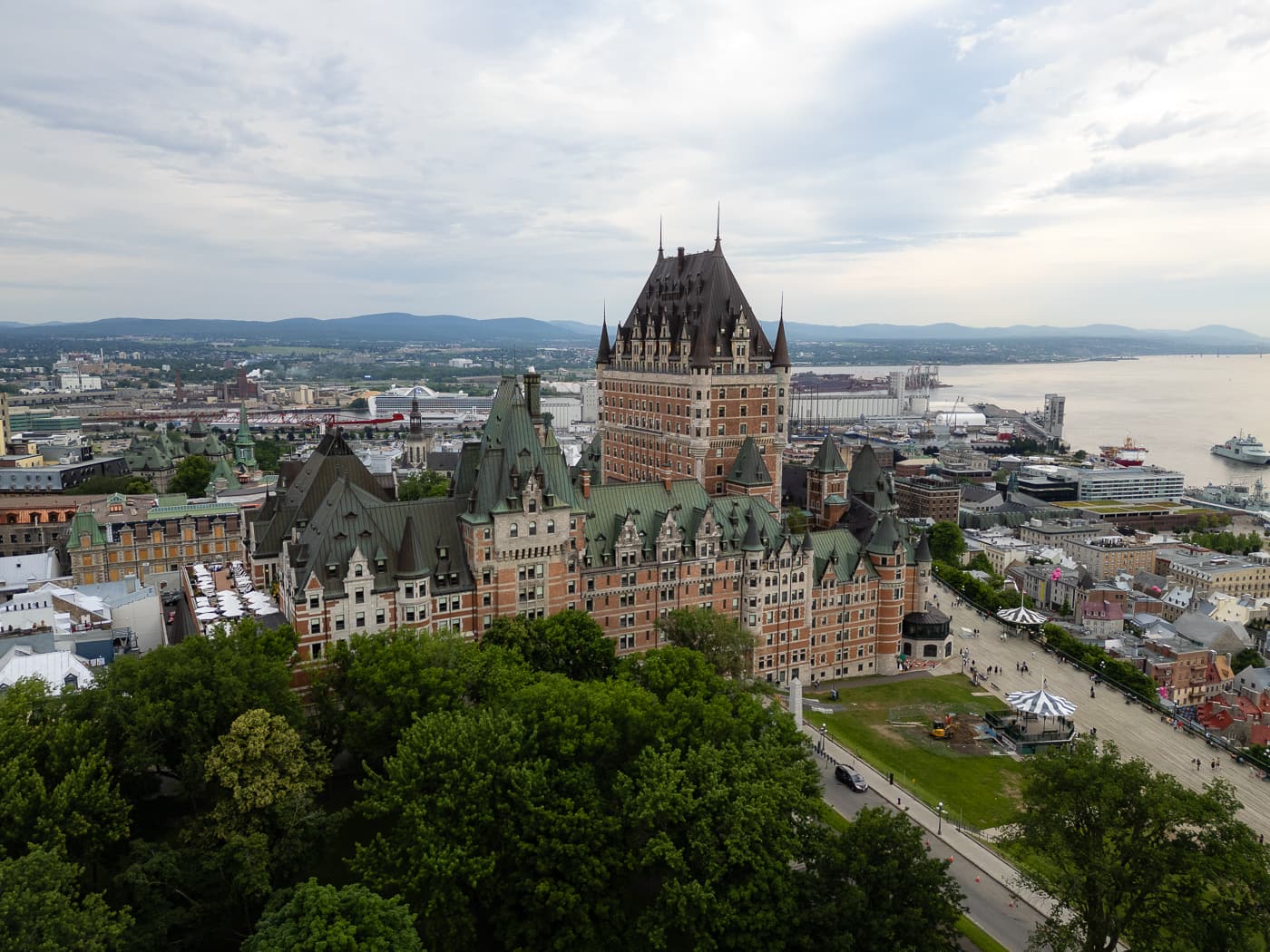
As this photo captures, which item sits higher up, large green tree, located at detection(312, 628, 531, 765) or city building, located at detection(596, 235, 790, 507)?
city building, located at detection(596, 235, 790, 507)

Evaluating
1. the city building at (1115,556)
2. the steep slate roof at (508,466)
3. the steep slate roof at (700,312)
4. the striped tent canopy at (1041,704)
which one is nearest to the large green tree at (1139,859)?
the striped tent canopy at (1041,704)

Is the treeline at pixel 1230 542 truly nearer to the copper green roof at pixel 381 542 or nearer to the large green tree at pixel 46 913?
the copper green roof at pixel 381 542

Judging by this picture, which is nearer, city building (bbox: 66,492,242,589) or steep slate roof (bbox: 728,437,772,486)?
city building (bbox: 66,492,242,589)

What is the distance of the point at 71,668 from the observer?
66.8 metres

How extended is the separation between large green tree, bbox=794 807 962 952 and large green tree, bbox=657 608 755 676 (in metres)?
27.9

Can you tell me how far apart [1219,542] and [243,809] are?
201m

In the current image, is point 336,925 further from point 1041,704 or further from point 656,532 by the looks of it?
point 1041,704

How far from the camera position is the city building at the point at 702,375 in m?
114

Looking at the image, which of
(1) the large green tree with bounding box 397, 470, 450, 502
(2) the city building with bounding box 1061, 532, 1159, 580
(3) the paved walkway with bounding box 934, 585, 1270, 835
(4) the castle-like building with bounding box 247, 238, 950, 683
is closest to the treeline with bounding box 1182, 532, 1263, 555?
(2) the city building with bounding box 1061, 532, 1159, 580

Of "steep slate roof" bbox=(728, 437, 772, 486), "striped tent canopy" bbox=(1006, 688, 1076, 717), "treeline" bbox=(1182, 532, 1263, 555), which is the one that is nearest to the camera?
"striped tent canopy" bbox=(1006, 688, 1076, 717)

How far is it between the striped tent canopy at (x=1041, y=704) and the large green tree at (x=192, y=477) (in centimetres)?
14026

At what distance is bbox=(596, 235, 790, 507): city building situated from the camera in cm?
11425

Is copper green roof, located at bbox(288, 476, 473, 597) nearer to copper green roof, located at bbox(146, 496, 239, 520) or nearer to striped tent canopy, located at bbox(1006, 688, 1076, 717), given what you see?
copper green roof, located at bbox(146, 496, 239, 520)

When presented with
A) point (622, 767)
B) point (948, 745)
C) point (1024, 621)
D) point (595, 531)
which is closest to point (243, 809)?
point (622, 767)
